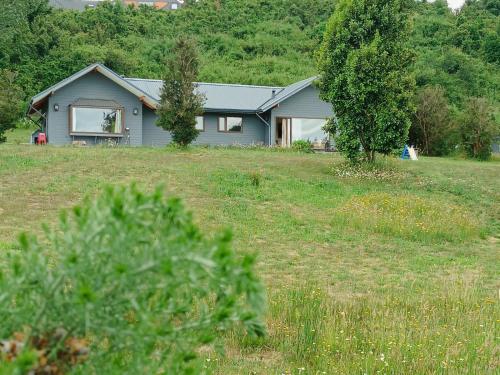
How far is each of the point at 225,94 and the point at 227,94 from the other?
0.44 feet

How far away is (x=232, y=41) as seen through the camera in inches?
2228

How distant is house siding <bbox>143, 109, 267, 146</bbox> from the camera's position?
107ft

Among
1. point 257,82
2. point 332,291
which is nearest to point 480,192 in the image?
point 332,291

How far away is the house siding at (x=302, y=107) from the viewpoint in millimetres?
33969

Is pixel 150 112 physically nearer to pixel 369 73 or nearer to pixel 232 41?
pixel 369 73

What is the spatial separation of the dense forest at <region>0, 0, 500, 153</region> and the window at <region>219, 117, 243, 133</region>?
39.9 feet

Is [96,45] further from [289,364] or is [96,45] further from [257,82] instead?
[289,364]

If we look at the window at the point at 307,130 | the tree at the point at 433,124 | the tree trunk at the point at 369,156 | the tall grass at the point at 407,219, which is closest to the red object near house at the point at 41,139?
the window at the point at 307,130

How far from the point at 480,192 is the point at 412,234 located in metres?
6.79

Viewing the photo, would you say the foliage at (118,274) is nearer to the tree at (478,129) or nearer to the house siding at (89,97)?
the house siding at (89,97)

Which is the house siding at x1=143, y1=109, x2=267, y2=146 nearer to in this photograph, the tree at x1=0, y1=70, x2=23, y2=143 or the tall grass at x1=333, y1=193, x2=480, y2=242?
the tree at x1=0, y1=70, x2=23, y2=143

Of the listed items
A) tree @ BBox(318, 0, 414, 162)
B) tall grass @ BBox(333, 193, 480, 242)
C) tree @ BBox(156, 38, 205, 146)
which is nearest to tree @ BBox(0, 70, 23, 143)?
tree @ BBox(156, 38, 205, 146)

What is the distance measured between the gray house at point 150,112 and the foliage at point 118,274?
2760 centimetres

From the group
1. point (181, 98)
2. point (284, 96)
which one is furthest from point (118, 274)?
point (284, 96)
